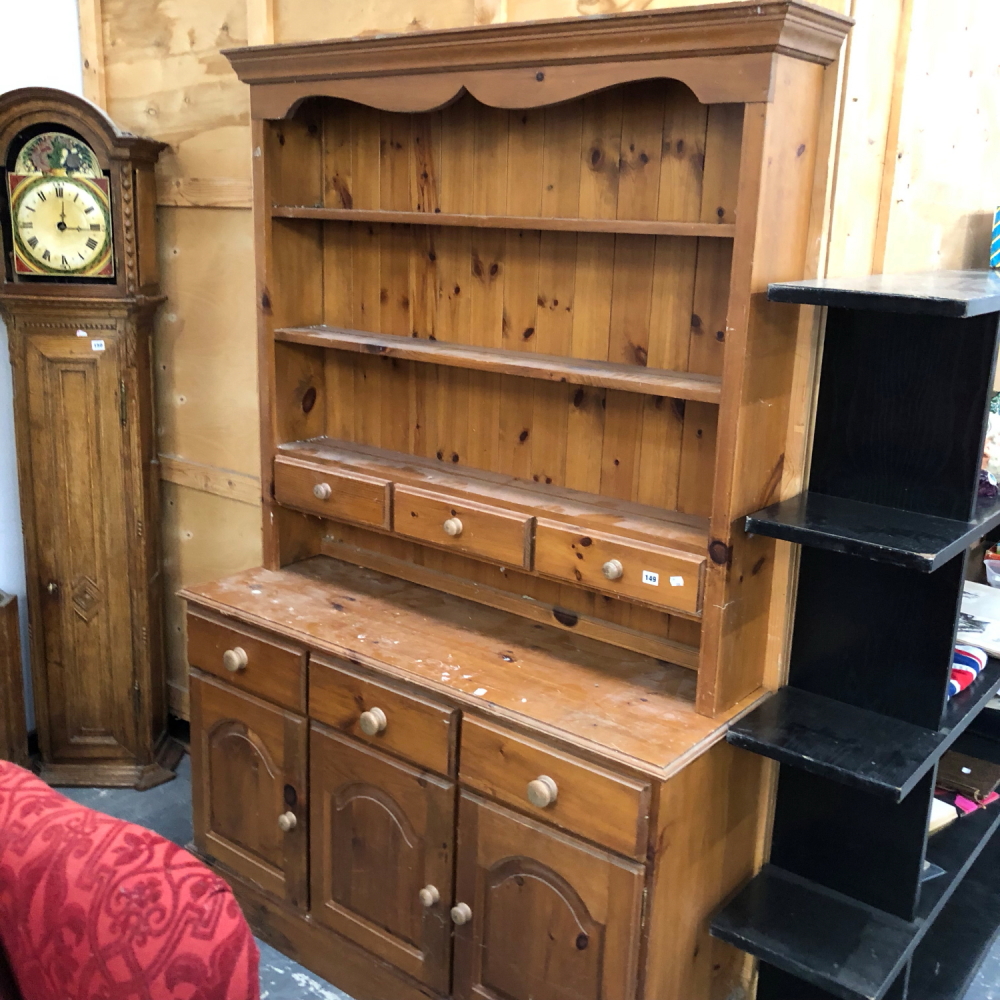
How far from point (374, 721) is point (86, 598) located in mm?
1247

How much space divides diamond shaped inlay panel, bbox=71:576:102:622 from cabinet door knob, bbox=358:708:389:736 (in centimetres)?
119

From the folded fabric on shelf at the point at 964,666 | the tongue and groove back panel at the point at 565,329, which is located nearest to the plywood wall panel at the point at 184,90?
the tongue and groove back panel at the point at 565,329

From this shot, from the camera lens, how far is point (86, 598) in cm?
284

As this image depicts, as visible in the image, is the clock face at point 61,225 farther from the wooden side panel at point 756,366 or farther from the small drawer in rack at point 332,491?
the wooden side panel at point 756,366

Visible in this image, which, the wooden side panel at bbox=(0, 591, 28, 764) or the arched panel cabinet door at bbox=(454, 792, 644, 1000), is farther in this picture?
the wooden side panel at bbox=(0, 591, 28, 764)

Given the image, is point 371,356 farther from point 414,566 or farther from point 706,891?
point 706,891

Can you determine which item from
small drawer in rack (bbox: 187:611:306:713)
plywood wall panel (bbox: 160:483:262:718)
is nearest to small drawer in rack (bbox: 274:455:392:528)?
small drawer in rack (bbox: 187:611:306:713)

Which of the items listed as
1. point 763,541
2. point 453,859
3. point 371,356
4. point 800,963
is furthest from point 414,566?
point 800,963

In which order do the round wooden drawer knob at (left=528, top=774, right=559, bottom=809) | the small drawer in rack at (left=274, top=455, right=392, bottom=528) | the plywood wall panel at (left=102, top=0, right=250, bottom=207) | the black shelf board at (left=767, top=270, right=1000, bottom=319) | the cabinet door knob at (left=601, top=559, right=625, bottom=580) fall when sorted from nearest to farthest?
the black shelf board at (left=767, top=270, right=1000, bottom=319)
the round wooden drawer knob at (left=528, top=774, right=559, bottom=809)
the cabinet door knob at (left=601, top=559, right=625, bottom=580)
the small drawer in rack at (left=274, top=455, right=392, bottom=528)
the plywood wall panel at (left=102, top=0, right=250, bottom=207)

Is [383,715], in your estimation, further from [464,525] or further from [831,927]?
[831,927]

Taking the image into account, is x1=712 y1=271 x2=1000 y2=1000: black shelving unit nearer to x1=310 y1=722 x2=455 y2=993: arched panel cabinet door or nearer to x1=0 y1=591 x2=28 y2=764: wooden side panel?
x1=310 y1=722 x2=455 y2=993: arched panel cabinet door

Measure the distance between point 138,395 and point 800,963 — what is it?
207 centimetres

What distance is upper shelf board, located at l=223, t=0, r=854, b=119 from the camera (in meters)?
1.54

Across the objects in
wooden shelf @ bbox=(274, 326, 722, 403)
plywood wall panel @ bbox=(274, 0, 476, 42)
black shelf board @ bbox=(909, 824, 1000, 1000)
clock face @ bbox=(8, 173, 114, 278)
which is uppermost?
plywood wall panel @ bbox=(274, 0, 476, 42)
